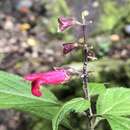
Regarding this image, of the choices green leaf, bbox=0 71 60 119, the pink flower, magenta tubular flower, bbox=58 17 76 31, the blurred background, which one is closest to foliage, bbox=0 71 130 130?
green leaf, bbox=0 71 60 119

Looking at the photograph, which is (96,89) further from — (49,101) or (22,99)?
(22,99)

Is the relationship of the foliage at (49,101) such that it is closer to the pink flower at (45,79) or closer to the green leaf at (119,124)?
the green leaf at (119,124)

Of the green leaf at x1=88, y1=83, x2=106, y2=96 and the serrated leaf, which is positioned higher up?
the green leaf at x1=88, y1=83, x2=106, y2=96

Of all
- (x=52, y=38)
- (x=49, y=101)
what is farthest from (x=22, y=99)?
(x=52, y=38)

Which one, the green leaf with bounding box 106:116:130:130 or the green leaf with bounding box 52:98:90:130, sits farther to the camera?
the green leaf with bounding box 106:116:130:130

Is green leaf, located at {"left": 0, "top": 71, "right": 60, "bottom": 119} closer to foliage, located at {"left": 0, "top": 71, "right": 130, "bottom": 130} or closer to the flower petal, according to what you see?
foliage, located at {"left": 0, "top": 71, "right": 130, "bottom": 130}

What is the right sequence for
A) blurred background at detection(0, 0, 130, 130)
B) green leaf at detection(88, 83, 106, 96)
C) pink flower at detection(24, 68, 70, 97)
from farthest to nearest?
blurred background at detection(0, 0, 130, 130), green leaf at detection(88, 83, 106, 96), pink flower at detection(24, 68, 70, 97)

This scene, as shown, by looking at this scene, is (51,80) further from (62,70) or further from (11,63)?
(11,63)

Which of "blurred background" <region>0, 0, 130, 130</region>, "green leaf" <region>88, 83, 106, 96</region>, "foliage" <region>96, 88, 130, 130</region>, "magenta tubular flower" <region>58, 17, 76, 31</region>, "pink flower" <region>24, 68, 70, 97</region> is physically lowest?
"foliage" <region>96, 88, 130, 130</region>

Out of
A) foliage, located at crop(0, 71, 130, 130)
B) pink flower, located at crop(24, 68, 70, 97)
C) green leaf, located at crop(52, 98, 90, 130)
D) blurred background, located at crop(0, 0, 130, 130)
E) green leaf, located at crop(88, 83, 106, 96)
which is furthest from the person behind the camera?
blurred background, located at crop(0, 0, 130, 130)
